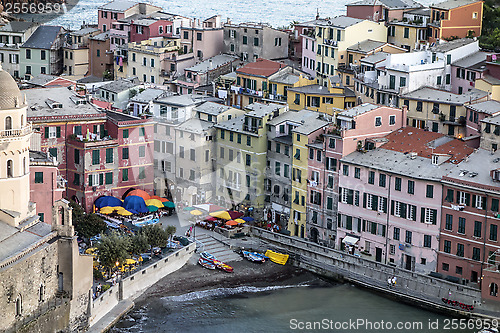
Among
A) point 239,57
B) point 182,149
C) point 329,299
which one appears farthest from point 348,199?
point 239,57

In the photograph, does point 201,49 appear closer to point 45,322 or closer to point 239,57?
point 239,57

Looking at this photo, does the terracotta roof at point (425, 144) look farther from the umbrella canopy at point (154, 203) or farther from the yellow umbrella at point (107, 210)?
the yellow umbrella at point (107, 210)

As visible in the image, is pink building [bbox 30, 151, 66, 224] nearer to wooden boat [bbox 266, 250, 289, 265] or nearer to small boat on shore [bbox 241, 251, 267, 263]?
small boat on shore [bbox 241, 251, 267, 263]

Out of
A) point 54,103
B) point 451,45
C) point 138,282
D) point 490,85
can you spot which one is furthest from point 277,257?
point 451,45

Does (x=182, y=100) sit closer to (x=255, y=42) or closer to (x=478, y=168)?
(x=255, y=42)

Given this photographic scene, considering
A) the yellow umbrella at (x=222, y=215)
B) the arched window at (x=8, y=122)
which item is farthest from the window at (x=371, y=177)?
the arched window at (x=8, y=122)

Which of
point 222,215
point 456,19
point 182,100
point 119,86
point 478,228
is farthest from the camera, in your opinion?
point 456,19
